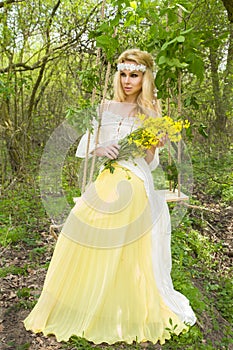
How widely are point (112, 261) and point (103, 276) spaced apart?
0.10 m

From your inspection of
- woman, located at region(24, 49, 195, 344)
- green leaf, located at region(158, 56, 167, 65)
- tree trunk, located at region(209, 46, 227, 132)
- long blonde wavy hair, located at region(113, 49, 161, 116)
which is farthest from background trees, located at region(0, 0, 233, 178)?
woman, located at region(24, 49, 195, 344)

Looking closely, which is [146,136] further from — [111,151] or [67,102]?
[67,102]

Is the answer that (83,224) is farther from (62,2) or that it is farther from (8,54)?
(62,2)

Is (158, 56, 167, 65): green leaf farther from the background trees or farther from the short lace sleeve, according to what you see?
the background trees

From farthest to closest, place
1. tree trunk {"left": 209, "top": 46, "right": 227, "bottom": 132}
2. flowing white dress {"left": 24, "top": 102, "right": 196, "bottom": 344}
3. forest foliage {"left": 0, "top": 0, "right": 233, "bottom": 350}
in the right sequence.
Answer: tree trunk {"left": 209, "top": 46, "right": 227, "bottom": 132}
forest foliage {"left": 0, "top": 0, "right": 233, "bottom": 350}
flowing white dress {"left": 24, "top": 102, "right": 196, "bottom": 344}

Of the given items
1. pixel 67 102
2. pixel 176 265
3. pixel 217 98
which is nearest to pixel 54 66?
pixel 67 102

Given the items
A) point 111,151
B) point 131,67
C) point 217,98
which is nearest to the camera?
point 111,151

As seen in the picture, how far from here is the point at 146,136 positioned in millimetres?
2584

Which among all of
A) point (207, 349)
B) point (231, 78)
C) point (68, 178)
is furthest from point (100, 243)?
point (231, 78)

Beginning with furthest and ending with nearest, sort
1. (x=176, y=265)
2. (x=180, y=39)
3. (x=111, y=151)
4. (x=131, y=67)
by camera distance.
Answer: (x=176, y=265) → (x=131, y=67) → (x=111, y=151) → (x=180, y=39)

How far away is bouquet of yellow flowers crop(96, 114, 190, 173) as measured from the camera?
2584mm

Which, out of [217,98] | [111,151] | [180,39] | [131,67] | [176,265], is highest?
[180,39]

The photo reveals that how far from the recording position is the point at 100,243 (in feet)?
8.73

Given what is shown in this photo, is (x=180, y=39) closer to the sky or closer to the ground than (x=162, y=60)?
closer to the sky
